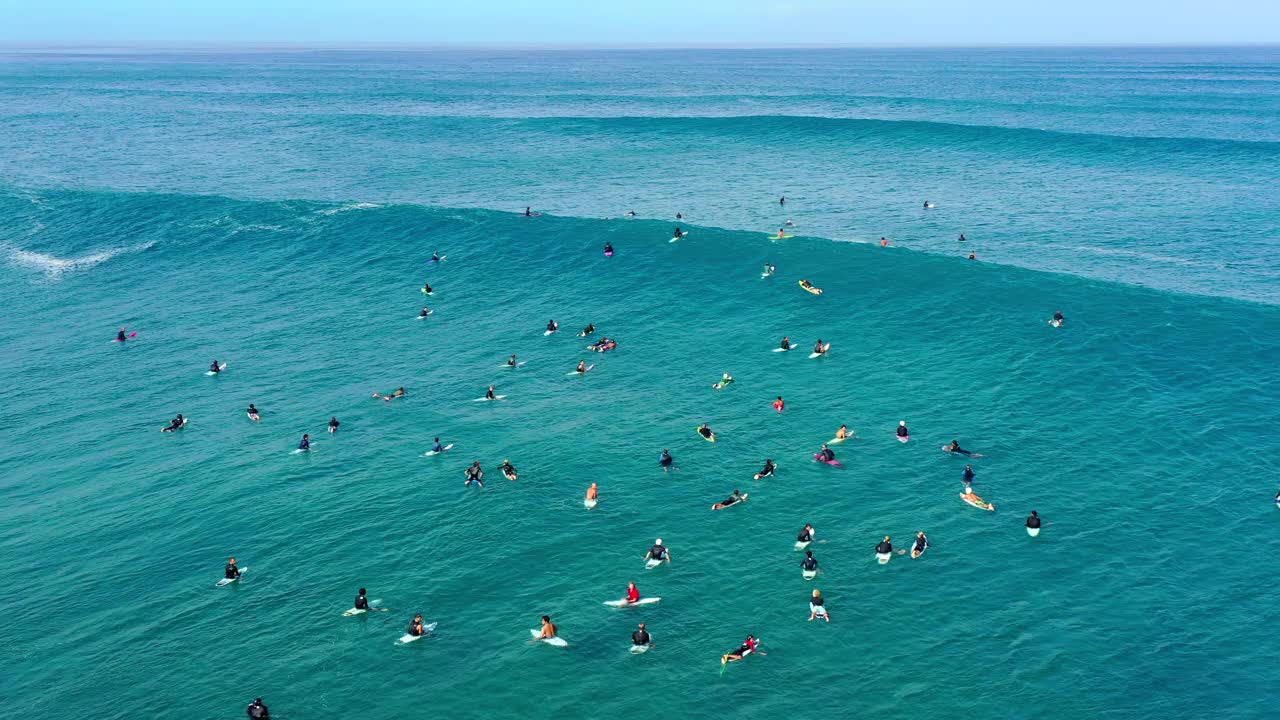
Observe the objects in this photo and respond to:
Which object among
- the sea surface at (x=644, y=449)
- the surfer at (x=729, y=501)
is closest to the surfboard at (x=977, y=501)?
the sea surface at (x=644, y=449)

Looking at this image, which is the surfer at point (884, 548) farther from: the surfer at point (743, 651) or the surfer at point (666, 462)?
the surfer at point (666, 462)

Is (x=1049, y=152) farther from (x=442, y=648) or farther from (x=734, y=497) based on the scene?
(x=442, y=648)

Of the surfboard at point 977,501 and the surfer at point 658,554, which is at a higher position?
the surfboard at point 977,501

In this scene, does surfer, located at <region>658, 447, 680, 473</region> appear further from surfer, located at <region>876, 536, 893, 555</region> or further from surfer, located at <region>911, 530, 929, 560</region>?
surfer, located at <region>911, 530, 929, 560</region>

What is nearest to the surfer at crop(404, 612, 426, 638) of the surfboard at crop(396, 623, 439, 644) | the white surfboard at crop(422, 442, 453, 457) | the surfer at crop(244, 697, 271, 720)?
the surfboard at crop(396, 623, 439, 644)

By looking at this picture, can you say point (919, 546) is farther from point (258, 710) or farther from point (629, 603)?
point (258, 710)

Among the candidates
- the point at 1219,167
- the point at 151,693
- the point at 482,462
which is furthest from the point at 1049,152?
the point at 151,693
